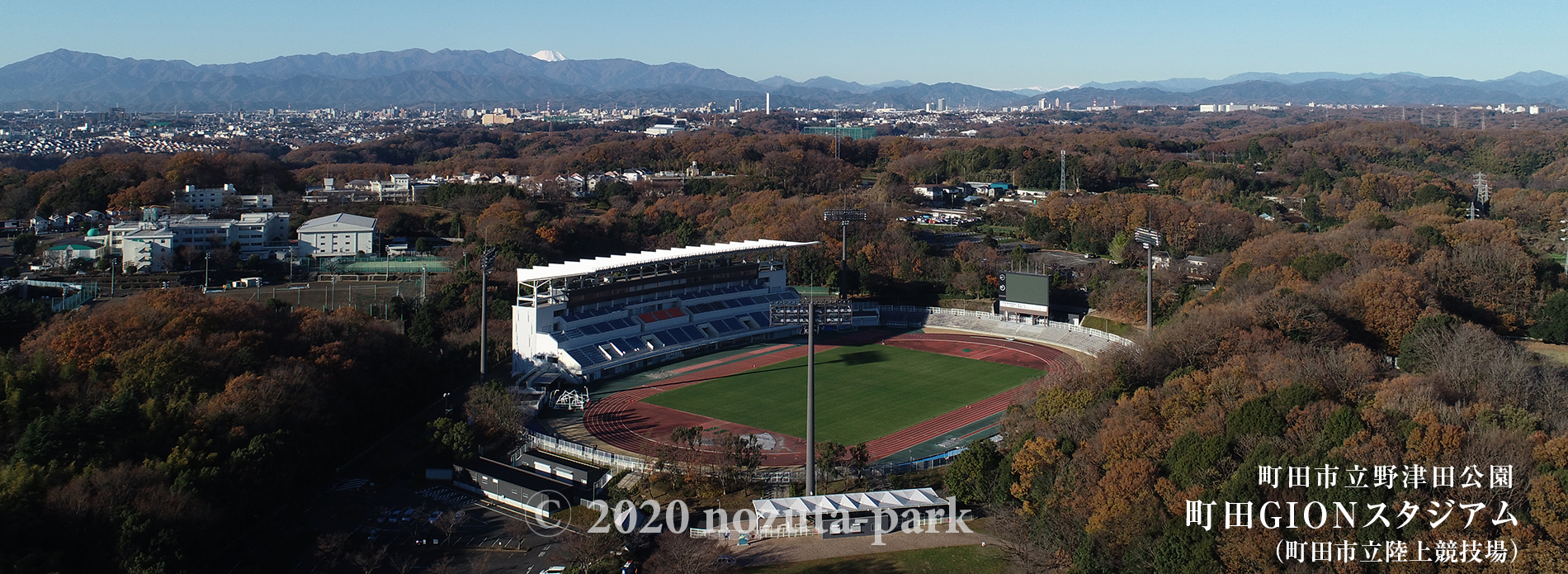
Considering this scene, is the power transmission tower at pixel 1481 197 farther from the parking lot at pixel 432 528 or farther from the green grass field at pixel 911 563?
the parking lot at pixel 432 528

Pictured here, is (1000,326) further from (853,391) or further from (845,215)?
(853,391)

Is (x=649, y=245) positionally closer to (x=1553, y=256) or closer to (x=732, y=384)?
(x=732, y=384)

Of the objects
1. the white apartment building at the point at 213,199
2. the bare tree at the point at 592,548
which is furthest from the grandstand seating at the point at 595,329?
the white apartment building at the point at 213,199

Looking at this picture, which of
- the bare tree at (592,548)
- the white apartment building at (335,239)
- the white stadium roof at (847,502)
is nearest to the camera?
the bare tree at (592,548)

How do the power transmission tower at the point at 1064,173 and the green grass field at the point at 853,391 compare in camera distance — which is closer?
the green grass field at the point at 853,391

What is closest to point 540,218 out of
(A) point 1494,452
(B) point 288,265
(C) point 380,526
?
(B) point 288,265

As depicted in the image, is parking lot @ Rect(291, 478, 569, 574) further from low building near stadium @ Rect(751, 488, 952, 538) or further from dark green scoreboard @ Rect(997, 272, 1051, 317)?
dark green scoreboard @ Rect(997, 272, 1051, 317)
